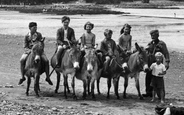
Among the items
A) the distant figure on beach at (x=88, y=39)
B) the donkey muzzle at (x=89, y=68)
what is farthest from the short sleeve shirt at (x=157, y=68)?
the distant figure on beach at (x=88, y=39)

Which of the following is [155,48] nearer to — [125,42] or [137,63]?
[137,63]

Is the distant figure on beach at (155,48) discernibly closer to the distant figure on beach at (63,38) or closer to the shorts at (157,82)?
the shorts at (157,82)

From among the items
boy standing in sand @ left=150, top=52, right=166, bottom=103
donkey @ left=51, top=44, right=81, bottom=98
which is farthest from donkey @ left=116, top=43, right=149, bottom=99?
donkey @ left=51, top=44, right=81, bottom=98

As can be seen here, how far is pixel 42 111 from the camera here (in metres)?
11.4

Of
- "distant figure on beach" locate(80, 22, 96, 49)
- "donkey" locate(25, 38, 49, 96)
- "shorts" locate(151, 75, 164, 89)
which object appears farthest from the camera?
"distant figure on beach" locate(80, 22, 96, 49)

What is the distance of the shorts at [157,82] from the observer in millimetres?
12672

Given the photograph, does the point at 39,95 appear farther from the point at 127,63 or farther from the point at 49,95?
the point at 127,63

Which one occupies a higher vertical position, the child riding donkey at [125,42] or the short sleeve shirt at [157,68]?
the child riding donkey at [125,42]

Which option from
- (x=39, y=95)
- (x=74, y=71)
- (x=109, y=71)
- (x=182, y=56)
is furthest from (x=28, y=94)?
(x=182, y=56)

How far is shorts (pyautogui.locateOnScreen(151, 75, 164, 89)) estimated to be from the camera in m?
12.7

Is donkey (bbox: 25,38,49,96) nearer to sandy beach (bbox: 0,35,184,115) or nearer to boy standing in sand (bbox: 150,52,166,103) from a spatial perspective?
sandy beach (bbox: 0,35,184,115)

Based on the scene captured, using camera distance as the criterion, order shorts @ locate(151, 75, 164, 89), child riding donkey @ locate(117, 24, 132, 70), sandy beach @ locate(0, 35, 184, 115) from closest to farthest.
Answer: sandy beach @ locate(0, 35, 184, 115), shorts @ locate(151, 75, 164, 89), child riding donkey @ locate(117, 24, 132, 70)

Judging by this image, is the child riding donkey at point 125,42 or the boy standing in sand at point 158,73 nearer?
the boy standing in sand at point 158,73

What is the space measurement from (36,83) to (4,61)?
9801mm
